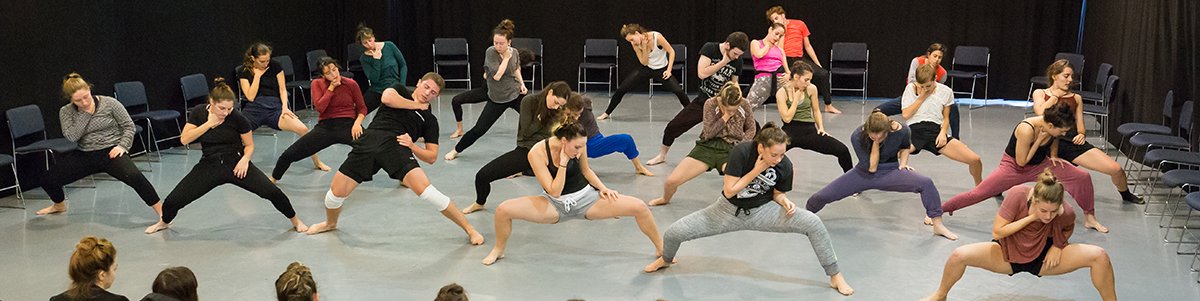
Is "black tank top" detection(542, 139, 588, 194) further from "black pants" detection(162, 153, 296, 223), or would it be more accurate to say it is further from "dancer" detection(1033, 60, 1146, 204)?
"dancer" detection(1033, 60, 1146, 204)

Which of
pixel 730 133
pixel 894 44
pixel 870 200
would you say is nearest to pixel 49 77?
pixel 730 133

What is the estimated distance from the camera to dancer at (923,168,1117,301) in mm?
4809

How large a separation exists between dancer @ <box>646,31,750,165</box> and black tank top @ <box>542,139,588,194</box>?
2760 mm

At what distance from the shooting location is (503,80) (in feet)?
30.0

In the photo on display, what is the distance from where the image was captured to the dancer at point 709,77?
8.48 m

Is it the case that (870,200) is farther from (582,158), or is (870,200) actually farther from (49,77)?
(49,77)

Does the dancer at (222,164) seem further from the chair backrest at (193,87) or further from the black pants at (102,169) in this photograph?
the chair backrest at (193,87)

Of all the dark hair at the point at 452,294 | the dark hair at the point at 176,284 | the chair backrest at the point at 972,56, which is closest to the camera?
the dark hair at the point at 452,294

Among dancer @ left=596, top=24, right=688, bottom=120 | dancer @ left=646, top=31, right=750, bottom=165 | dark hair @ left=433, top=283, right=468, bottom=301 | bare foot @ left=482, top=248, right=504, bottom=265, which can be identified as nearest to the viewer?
dark hair @ left=433, top=283, right=468, bottom=301

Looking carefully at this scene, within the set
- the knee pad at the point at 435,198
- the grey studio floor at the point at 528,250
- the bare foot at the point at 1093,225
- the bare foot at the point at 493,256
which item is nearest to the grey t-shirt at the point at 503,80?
the grey studio floor at the point at 528,250

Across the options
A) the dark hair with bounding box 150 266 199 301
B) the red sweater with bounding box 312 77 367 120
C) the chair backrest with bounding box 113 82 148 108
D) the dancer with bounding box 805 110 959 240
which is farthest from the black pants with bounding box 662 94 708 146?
the dark hair with bounding box 150 266 199 301

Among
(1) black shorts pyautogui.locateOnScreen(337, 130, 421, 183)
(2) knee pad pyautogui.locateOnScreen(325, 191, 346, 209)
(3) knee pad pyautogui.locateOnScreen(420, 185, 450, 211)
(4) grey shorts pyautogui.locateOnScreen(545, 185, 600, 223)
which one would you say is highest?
(1) black shorts pyautogui.locateOnScreen(337, 130, 421, 183)

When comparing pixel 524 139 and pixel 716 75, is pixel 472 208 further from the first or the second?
pixel 716 75

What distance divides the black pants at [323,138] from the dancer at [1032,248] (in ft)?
14.1
